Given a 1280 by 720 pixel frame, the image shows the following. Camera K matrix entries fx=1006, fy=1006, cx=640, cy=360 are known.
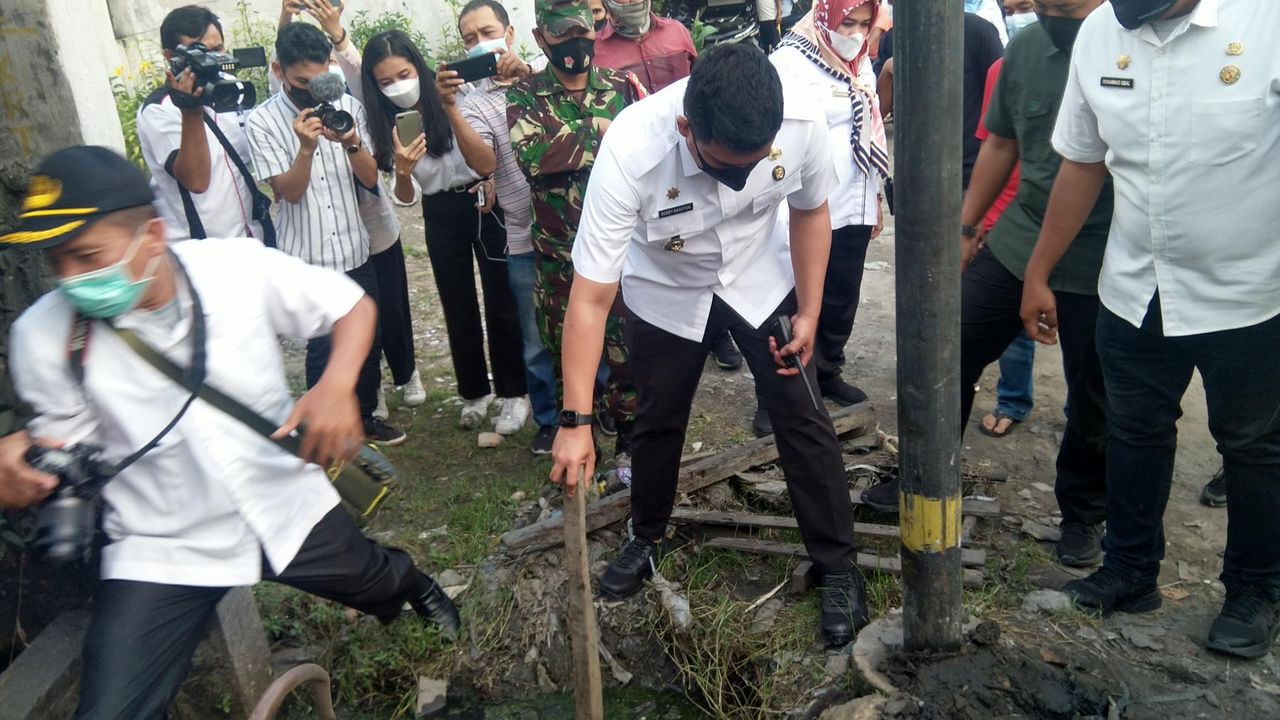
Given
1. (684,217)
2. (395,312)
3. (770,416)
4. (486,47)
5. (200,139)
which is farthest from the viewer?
(395,312)

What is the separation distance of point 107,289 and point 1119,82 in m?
2.64

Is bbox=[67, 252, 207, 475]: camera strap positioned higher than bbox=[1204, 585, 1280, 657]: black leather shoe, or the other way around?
bbox=[67, 252, 207, 475]: camera strap

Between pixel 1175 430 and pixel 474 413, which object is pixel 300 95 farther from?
pixel 1175 430

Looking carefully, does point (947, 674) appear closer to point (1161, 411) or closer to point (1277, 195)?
point (1161, 411)

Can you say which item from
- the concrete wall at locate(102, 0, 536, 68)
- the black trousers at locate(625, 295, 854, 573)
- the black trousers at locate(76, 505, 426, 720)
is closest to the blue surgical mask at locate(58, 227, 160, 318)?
the black trousers at locate(76, 505, 426, 720)

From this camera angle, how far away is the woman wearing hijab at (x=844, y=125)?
4316 millimetres

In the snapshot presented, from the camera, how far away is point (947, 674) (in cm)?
258

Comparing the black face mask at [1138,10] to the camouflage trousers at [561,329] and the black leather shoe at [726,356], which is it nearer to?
the camouflage trousers at [561,329]

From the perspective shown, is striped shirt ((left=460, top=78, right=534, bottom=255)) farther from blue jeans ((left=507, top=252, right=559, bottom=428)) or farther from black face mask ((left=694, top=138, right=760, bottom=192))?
black face mask ((left=694, top=138, right=760, bottom=192))

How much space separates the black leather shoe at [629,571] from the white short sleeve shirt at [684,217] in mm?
883

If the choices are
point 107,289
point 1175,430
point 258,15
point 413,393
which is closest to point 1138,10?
point 1175,430

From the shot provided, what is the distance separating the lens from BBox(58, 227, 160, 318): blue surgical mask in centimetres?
234

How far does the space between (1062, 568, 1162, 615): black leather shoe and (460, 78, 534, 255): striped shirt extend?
2.59 meters

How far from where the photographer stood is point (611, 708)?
3.50m
